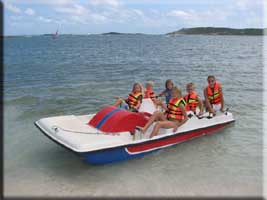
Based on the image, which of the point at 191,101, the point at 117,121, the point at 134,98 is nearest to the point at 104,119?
the point at 117,121

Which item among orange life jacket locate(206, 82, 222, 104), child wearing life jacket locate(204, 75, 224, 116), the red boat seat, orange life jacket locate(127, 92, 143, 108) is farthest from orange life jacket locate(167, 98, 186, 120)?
orange life jacket locate(206, 82, 222, 104)

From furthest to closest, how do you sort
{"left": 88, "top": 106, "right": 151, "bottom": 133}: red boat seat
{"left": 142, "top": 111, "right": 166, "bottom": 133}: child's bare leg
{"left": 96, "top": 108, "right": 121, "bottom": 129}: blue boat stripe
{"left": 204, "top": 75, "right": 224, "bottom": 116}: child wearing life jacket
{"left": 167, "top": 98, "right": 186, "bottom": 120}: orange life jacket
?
1. {"left": 204, "top": 75, "right": 224, "bottom": 116}: child wearing life jacket
2. {"left": 167, "top": 98, "right": 186, "bottom": 120}: orange life jacket
3. {"left": 96, "top": 108, "right": 121, "bottom": 129}: blue boat stripe
4. {"left": 142, "top": 111, "right": 166, "bottom": 133}: child's bare leg
5. {"left": 88, "top": 106, "right": 151, "bottom": 133}: red boat seat

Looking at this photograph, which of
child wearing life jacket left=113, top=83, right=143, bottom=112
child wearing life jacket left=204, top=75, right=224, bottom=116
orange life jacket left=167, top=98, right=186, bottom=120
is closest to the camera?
orange life jacket left=167, top=98, right=186, bottom=120

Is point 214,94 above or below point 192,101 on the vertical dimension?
above

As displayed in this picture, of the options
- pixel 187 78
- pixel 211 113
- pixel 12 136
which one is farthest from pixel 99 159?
pixel 187 78

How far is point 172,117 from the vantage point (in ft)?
21.1

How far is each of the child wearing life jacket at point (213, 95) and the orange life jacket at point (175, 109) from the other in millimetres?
1447

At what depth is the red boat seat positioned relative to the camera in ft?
19.4

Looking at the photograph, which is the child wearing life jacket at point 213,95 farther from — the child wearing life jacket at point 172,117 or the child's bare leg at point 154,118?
the child's bare leg at point 154,118

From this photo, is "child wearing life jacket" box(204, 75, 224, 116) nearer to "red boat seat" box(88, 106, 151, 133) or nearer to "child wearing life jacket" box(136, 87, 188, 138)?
"child wearing life jacket" box(136, 87, 188, 138)

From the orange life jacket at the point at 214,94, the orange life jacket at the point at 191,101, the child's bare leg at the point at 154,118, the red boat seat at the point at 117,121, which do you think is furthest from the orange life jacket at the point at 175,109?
the orange life jacket at the point at 214,94

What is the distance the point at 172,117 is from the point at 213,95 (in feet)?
5.82

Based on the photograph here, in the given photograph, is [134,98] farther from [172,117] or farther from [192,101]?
[192,101]

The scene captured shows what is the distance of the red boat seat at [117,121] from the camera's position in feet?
19.4
